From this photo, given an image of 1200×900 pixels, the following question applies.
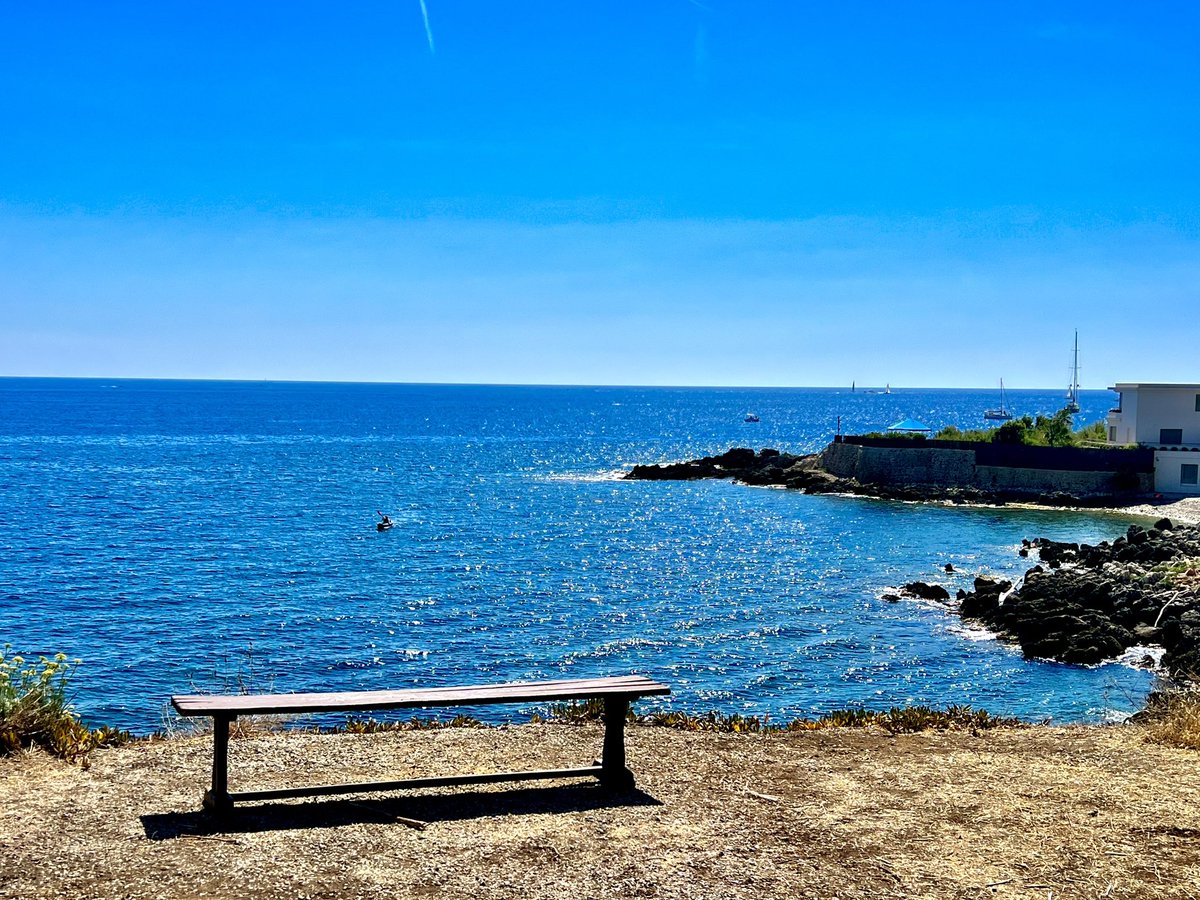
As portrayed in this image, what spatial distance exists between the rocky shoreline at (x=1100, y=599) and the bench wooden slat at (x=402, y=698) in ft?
40.9

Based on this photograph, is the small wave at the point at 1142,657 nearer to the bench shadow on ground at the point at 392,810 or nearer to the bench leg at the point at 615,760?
the bench leg at the point at 615,760

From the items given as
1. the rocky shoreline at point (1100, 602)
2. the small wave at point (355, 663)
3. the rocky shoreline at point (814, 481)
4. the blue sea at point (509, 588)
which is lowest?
the small wave at point (355, 663)

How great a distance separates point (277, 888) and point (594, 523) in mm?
48511

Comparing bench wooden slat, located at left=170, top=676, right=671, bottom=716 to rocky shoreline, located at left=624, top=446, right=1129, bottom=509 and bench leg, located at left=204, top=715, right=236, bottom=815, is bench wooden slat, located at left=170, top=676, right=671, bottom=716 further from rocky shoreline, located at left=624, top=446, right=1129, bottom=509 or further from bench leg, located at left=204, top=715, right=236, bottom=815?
rocky shoreline, located at left=624, top=446, right=1129, bottom=509

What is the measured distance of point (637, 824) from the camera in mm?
8297

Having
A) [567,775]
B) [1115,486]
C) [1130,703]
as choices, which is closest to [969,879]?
[567,775]

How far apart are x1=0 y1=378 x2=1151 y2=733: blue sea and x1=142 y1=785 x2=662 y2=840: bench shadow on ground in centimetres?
1086

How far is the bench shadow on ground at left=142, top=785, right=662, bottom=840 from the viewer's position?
8.06 meters

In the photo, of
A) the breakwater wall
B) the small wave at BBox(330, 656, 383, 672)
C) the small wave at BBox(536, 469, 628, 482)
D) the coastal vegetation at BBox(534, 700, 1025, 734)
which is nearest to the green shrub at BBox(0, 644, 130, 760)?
the coastal vegetation at BBox(534, 700, 1025, 734)

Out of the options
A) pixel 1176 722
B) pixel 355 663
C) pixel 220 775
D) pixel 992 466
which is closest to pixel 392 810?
pixel 220 775

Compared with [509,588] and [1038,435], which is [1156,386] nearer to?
[1038,435]

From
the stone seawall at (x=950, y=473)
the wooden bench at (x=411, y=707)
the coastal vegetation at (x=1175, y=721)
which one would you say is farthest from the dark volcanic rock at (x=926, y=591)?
the wooden bench at (x=411, y=707)

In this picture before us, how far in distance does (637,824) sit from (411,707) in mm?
2000

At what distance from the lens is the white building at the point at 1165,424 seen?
57.9 m
